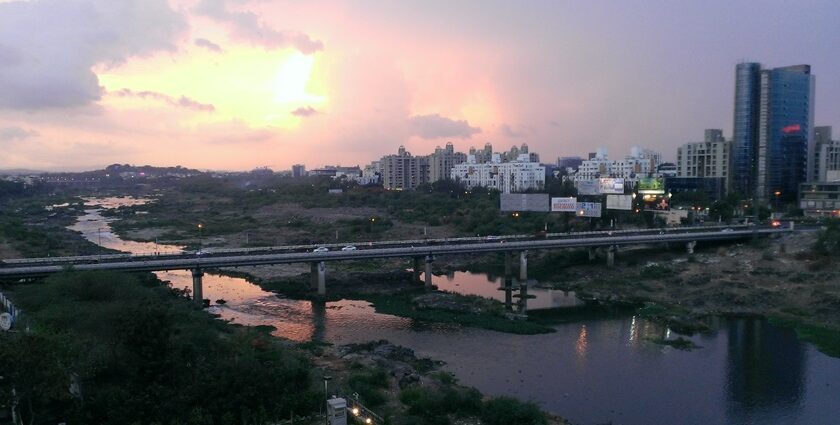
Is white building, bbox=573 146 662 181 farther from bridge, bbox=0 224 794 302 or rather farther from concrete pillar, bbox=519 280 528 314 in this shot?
concrete pillar, bbox=519 280 528 314

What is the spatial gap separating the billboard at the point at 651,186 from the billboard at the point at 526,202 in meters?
15.6

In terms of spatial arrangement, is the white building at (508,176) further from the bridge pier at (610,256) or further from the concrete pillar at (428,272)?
the concrete pillar at (428,272)

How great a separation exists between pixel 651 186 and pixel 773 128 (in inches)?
1263

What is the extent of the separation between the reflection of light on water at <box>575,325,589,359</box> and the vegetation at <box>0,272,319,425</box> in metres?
15.5

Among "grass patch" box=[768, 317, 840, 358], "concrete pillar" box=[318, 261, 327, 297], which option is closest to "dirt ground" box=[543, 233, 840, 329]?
"grass patch" box=[768, 317, 840, 358]

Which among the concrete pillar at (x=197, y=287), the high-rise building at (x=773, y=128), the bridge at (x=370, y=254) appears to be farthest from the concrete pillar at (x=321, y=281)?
the high-rise building at (x=773, y=128)

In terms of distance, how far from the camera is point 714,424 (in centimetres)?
2211

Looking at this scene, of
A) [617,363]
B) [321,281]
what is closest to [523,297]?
[617,363]

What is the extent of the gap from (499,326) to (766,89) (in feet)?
258

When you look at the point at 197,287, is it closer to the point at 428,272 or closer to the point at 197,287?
the point at 197,287

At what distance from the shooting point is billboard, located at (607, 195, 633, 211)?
205ft

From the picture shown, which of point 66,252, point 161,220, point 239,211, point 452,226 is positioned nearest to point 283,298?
point 66,252

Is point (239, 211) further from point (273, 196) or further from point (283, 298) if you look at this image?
point (283, 298)

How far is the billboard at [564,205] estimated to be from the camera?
61.7m
